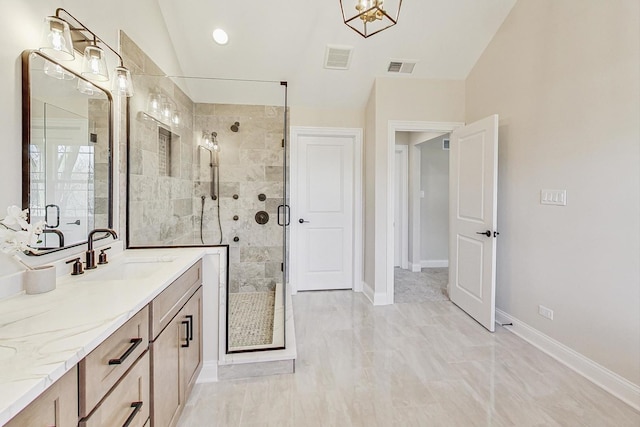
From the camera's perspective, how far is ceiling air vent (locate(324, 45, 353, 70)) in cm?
300

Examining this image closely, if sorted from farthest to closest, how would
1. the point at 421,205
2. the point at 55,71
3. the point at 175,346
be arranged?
the point at 421,205 < the point at 175,346 < the point at 55,71

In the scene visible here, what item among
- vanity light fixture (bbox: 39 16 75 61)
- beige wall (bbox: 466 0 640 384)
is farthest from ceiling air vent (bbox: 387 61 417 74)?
vanity light fixture (bbox: 39 16 75 61)

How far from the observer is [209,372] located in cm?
202

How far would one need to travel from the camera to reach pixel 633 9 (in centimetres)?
182

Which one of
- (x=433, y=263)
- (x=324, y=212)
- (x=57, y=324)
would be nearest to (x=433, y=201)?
(x=433, y=263)

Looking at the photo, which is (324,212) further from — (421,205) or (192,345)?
(192,345)

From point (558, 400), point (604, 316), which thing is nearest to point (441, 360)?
point (558, 400)

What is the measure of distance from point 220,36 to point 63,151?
2.00 metres

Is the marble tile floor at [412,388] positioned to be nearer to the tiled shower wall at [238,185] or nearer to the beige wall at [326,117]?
the tiled shower wall at [238,185]

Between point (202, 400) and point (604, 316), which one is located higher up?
point (604, 316)

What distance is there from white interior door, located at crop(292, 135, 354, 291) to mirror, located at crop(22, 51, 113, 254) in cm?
219

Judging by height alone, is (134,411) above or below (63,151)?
below

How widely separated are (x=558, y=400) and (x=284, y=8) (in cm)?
363

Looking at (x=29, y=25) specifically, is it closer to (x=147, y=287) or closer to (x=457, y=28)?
(x=147, y=287)
